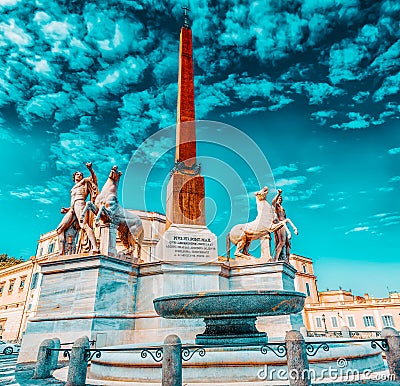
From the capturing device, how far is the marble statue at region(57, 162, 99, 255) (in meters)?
9.79

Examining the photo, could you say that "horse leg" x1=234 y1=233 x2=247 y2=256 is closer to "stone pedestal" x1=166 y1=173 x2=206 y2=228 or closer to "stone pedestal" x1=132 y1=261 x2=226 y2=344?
"stone pedestal" x1=166 y1=173 x2=206 y2=228

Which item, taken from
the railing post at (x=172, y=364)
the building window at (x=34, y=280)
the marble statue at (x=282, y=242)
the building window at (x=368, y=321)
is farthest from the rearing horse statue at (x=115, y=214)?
the building window at (x=368, y=321)

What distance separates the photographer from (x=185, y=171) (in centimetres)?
1219

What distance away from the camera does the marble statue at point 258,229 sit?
37.6 ft

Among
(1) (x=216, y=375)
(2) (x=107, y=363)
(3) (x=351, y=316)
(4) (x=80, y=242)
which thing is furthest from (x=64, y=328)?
(3) (x=351, y=316)

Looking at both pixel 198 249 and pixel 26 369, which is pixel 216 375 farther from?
pixel 198 249

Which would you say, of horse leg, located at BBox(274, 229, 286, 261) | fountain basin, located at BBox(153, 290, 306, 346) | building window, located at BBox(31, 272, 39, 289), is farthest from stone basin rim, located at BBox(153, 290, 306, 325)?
building window, located at BBox(31, 272, 39, 289)

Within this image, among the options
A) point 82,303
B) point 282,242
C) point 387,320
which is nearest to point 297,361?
point 82,303

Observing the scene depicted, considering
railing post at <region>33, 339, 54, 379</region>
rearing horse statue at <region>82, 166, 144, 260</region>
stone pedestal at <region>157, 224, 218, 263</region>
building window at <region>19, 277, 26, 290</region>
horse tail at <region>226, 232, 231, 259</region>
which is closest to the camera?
railing post at <region>33, 339, 54, 379</region>

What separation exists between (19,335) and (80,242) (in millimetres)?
33669

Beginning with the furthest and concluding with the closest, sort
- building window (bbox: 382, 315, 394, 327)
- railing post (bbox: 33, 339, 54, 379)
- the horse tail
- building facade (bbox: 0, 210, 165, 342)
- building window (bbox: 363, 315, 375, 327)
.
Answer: building window (bbox: 363, 315, 375, 327)
building facade (bbox: 0, 210, 165, 342)
building window (bbox: 382, 315, 394, 327)
the horse tail
railing post (bbox: 33, 339, 54, 379)

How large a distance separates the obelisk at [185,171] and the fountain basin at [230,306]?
5698 mm

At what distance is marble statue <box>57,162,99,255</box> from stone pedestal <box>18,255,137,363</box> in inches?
32.8

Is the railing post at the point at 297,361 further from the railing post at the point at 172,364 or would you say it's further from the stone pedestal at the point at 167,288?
the stone pedestal at the point at 167,288
